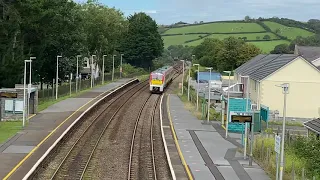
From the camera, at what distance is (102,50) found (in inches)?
3095

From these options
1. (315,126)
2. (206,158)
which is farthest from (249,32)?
(206,158)

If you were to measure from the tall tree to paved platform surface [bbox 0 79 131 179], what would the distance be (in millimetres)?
61815

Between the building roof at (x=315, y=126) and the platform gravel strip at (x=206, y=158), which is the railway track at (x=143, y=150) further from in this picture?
the building roof at (x=315, y=126)

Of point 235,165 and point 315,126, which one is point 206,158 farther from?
point 315,126

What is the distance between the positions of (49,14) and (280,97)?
82.6 feet

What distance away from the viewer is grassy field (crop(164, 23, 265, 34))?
517 feet

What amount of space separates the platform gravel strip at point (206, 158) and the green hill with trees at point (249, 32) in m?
96.7

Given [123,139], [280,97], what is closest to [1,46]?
[123,139]

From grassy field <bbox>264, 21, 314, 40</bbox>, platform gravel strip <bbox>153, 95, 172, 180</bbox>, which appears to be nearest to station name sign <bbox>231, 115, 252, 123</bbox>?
platform gravel strip <bbox>153, 95, 172, 180</bbox>

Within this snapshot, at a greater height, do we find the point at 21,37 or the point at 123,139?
the point at 21,37

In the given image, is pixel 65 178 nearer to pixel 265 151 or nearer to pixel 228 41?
pixel 265 151

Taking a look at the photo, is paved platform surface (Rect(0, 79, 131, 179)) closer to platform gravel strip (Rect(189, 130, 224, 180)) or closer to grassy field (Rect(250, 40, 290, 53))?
platform gravel strip (Rect(189, 130, 224, 180))

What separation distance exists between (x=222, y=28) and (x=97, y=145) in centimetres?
14406

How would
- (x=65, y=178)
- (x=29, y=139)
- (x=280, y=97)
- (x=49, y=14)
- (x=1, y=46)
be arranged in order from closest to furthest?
(x=65, y=178), (x=29, y=139), (x=1, y=46), (x=280, y=97), (x=49, y=14)
